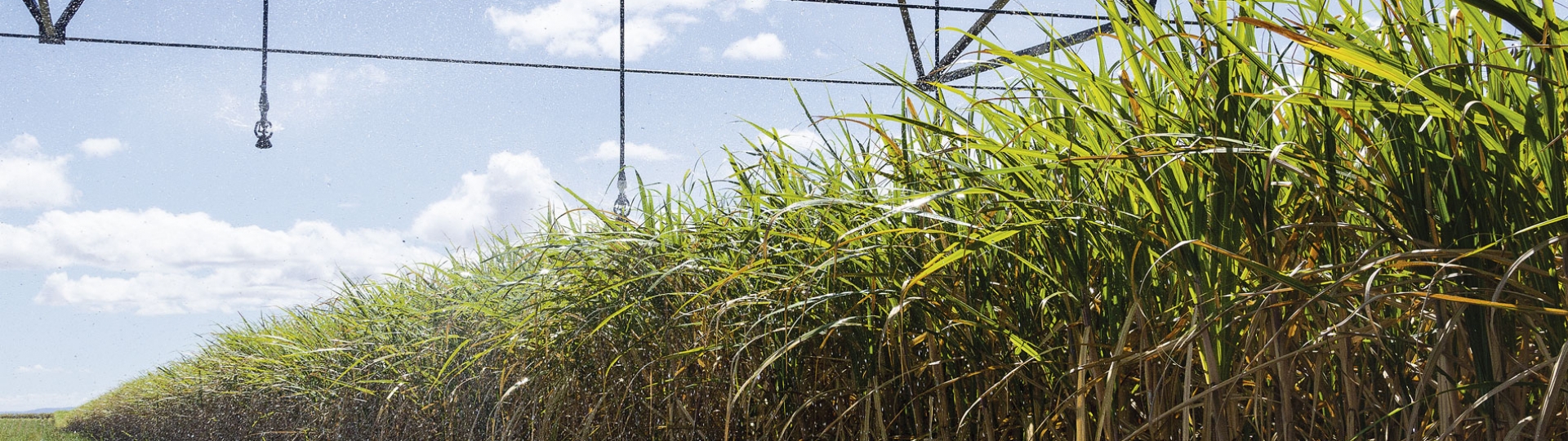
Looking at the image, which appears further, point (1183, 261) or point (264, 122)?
point (264, 122)

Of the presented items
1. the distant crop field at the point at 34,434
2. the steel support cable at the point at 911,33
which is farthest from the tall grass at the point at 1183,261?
the distant crop field at the point at 34,434

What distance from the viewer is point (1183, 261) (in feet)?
3.08

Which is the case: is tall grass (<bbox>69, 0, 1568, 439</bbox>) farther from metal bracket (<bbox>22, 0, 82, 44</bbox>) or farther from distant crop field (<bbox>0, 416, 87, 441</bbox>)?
distant crop field (<bbox>0, 416, 87, 441</bbox>)

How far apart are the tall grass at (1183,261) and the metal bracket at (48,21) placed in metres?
7.37

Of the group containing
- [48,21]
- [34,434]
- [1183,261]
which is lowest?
[34,434]

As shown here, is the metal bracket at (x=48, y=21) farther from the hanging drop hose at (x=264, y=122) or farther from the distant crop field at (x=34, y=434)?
the distant crop field at (x=34, y=434)

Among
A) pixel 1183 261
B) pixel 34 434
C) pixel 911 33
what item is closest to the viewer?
pixel 1183 261

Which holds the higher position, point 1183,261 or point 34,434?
point 1183,261

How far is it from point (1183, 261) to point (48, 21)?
8724mm

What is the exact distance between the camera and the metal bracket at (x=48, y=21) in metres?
7.59

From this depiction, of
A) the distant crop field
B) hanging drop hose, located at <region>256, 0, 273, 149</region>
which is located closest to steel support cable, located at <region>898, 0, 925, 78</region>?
hanging drop hose, located at <region>256, 0, 273, 149</region>

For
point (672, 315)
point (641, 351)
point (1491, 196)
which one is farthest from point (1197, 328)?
point (641, 351)

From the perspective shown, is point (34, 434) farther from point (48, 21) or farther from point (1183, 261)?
point (1183, 261)

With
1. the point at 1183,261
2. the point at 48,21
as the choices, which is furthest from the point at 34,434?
the point at 1183,261
